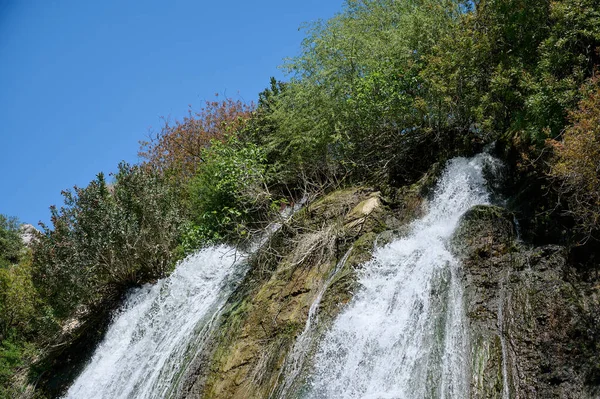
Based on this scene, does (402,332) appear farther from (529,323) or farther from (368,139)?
(368,139)

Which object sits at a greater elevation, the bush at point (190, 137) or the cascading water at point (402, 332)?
the bush at point (190, 137)

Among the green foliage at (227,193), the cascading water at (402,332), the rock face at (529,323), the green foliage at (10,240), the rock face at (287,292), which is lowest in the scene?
the rock face at (529,323)

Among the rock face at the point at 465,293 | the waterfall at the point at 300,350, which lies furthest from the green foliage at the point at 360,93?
the waterfall at the point at 300,350

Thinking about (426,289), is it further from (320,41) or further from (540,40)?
(320,41)

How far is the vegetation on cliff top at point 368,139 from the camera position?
938 centimetres

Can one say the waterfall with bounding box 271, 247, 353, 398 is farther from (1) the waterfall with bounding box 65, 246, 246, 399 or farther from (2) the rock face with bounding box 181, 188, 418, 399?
(1) the waterfall with bounding box 65, 246, 246, 399

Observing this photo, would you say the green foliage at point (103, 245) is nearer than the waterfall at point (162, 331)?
No

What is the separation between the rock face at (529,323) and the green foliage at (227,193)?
7435 mm

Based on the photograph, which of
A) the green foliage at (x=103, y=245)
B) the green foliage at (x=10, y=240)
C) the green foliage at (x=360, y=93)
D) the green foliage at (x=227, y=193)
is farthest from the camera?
the green foliage at (x=10, y=240)

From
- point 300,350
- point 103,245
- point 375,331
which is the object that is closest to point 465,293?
point 375,331

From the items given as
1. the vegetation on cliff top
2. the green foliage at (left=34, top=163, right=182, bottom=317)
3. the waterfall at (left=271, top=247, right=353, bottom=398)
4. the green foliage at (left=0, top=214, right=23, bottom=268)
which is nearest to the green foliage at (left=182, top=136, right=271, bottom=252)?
the vegetation on cliff top

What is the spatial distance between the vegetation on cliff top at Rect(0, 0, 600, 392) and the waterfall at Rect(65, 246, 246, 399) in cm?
107

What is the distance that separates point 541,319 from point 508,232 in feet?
6.26

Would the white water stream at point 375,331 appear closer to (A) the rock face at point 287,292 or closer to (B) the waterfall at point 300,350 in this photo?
(B) the waterfall at point 300,350
